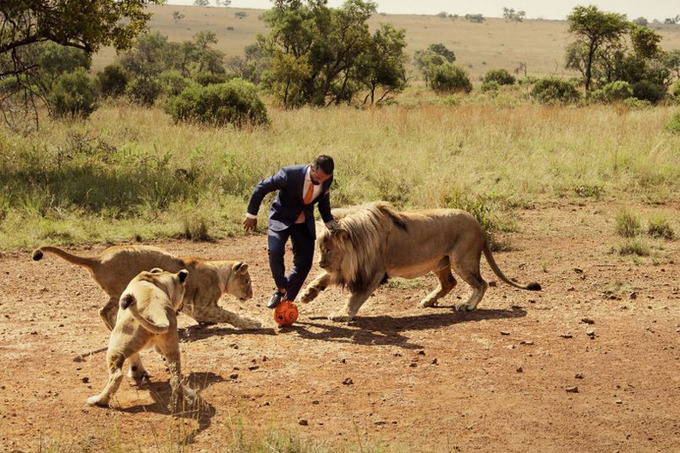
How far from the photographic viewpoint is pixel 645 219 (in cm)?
Answer: 1167

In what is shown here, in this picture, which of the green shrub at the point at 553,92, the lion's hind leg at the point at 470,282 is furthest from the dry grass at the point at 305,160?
the green shrub at the point at 553,92

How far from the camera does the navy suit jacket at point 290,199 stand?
765cm

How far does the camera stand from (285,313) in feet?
24.7

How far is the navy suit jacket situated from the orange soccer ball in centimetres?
68

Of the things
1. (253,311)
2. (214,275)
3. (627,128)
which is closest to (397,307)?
(253,311)

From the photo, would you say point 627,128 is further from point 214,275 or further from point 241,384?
point 241,384

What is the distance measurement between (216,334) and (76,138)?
8.62m

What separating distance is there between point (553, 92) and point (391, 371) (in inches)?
1000

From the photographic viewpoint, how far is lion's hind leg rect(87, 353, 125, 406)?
5555mm

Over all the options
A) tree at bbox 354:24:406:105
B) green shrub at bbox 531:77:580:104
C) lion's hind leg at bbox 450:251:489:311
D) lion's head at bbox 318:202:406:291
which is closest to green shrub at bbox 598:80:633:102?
green shrub at bbox 531:77:580:104

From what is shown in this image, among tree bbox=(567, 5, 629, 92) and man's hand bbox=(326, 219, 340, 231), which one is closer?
man's hand bbox=(326, 219, 340, 231)

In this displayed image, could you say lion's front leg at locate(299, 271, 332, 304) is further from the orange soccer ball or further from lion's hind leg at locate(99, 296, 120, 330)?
lion's hind leg at locate(99, 296, 120, 330)

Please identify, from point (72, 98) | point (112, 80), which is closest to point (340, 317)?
point (72, 98)

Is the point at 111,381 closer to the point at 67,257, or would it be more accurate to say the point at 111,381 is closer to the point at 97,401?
the point at 97,401
